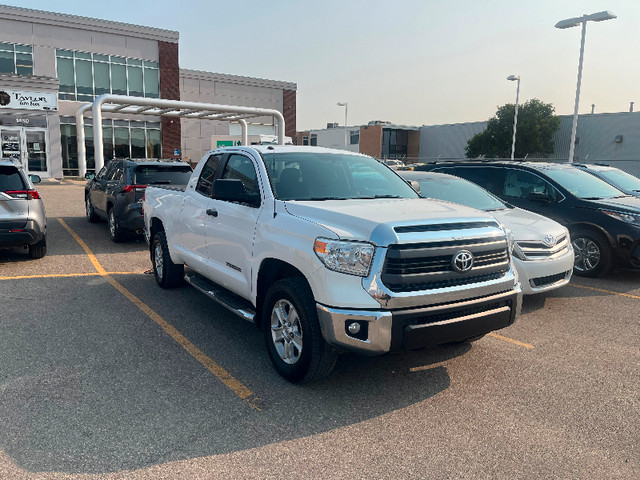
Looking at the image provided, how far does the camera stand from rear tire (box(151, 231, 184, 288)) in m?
6.75

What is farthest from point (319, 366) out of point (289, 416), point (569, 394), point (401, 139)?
point (401, 139)

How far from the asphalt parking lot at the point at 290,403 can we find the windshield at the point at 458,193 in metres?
1.93

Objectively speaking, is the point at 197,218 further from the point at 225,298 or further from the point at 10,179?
the point at 10,179

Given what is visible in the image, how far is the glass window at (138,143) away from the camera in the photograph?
36.2 metres

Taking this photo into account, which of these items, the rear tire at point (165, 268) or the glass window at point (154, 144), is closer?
the rear tire at point (165, 268)

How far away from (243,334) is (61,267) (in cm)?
456

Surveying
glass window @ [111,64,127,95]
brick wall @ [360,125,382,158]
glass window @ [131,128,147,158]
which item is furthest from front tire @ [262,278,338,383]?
brick wall @ [360,125,382,158]

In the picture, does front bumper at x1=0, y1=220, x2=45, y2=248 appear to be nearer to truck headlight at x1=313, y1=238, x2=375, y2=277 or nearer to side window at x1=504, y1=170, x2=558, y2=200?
truck headlight at x1=313, y1=238, x2=375, y2=277

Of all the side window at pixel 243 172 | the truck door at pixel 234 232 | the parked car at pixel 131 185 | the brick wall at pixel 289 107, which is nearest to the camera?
the truck door at pixel 234 232

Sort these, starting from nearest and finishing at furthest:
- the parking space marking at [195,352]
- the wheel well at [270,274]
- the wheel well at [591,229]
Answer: the parking space marking at [195,352], the wheel well at [270,274], the wheel well at [591,229]

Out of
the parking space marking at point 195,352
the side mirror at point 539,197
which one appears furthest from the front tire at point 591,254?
the parking space marking at point 195,352

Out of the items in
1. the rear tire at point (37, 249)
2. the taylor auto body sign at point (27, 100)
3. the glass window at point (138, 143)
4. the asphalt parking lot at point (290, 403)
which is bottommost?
the asphalt parking lot at point (290, 403)

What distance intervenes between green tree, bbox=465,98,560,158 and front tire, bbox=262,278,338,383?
54.6 meters

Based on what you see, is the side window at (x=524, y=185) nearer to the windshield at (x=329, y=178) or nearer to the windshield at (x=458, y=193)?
the windshield at (x=458, y=193)
